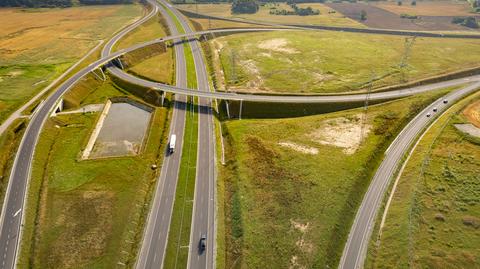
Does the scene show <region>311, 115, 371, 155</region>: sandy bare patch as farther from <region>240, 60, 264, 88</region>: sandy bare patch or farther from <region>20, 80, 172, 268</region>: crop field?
<region>20, 80, 172, 268</region>: crop field

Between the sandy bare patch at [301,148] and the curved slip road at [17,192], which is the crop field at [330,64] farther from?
the curved slip road at [17,192]

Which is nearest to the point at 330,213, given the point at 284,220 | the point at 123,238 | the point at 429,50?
the point at 284,220

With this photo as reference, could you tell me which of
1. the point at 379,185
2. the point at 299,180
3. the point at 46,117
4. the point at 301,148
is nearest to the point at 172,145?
the point at 299,180

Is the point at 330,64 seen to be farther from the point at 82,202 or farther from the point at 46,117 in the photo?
the point at 82,202

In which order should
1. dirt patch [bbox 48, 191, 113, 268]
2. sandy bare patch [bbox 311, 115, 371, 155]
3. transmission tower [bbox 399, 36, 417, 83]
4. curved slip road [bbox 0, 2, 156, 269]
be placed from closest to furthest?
dirt patch [bbox 48, 191, 113, 268] → curved slip road [bbox 0, 2, 156, 269] → sandy bare patch [bbox 311, 115, 371, 155] → transmission tower [bbox 399, 36, 417, 83]

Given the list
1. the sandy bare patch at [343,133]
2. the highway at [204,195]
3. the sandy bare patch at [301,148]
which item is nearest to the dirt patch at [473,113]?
the sandy bare patch at [343,133]

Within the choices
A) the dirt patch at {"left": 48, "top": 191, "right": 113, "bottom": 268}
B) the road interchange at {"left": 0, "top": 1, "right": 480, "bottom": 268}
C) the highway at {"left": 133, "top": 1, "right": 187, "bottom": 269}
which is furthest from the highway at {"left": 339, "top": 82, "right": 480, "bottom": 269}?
the dirt patch at {"left": 48, "top": 191, "right": 113, "bottom": 268}

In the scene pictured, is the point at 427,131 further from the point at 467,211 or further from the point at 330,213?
the point at 330,213
